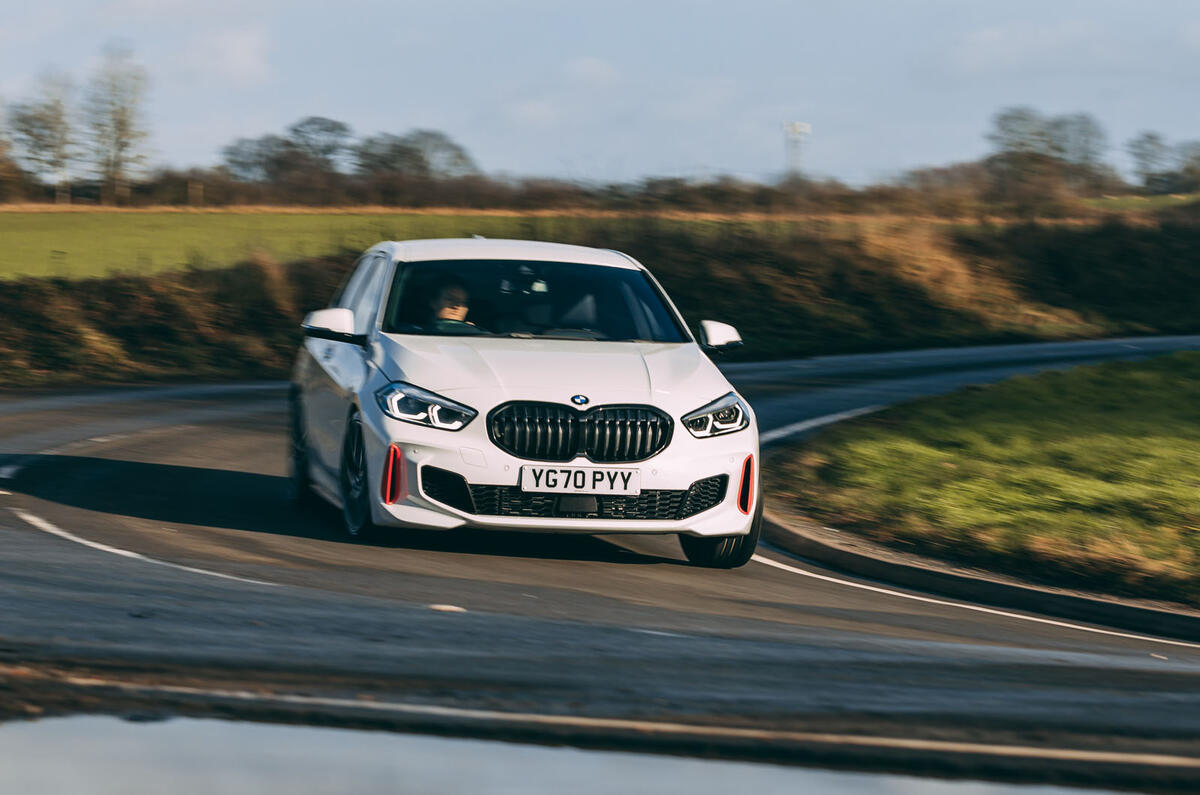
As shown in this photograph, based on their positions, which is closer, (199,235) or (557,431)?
(557,431)

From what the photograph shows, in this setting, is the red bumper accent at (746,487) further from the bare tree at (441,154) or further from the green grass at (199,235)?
the bare tree at (441,154)

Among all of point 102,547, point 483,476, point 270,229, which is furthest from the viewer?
point 270,229

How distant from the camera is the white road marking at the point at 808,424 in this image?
1653 centimetres

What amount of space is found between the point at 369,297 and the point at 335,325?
58cm

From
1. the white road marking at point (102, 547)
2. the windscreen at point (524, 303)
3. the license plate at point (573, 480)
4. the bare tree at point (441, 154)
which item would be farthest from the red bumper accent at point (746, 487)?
the bare tree at point (441, 154)

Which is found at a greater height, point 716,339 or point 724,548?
point 716,339

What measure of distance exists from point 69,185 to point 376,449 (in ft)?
162

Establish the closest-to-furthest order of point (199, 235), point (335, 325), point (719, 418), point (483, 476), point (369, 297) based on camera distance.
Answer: point (483, 476) → point (719, 418) → point (335, 325) → point (369, 297) → point (199, 235)

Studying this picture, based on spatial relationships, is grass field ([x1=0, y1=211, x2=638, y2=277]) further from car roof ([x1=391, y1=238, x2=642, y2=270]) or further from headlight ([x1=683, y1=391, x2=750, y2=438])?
headlight ([x1=683, y1=391, x2=750, y2=438])

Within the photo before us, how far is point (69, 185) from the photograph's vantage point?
55156 mm

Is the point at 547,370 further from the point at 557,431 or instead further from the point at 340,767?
the point at 340,767

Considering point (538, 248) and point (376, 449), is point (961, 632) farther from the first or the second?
point (538, 248)

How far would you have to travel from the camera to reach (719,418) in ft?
30.0

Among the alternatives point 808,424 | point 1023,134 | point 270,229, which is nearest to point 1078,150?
point 1023,134
